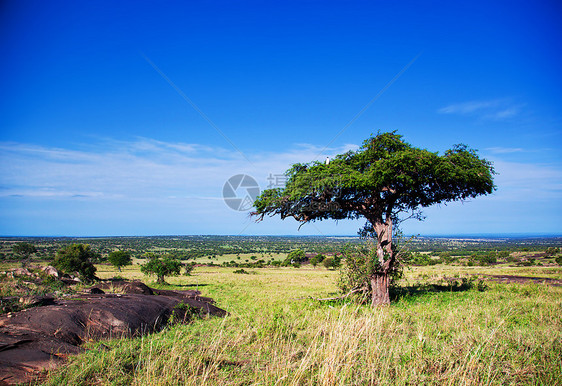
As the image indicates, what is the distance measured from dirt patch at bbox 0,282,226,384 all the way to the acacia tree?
5.65 metres

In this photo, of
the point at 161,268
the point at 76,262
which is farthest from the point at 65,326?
the point at 76,262

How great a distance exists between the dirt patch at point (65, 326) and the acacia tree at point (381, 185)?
5652 millimetres

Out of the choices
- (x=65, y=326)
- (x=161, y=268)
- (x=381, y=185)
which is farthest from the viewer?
(x=161, y=268)

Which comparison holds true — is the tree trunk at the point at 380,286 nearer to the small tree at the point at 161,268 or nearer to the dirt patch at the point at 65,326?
the dirt patch at the point at 65,326

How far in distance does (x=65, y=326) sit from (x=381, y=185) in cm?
1140

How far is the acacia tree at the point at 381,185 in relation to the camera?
12.6 meters

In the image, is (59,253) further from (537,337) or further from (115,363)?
(537,337)

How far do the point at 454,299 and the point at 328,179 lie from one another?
338 inches

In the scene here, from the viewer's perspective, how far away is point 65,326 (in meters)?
8.12

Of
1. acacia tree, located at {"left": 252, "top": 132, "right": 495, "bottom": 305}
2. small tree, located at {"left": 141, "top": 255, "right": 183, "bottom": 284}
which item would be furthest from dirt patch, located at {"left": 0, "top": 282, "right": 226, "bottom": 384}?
small tree, located at {"left": 141, "top": 255, "right": 183, "bottom": 284}

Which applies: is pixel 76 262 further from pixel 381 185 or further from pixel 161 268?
pixel 381 185

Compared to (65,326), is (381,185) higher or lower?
higher

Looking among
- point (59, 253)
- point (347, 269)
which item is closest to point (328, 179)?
point (347, 269)

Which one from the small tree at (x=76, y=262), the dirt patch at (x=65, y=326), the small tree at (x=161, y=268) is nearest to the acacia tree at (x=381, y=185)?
the dirt patch at (x=65, y=326)
